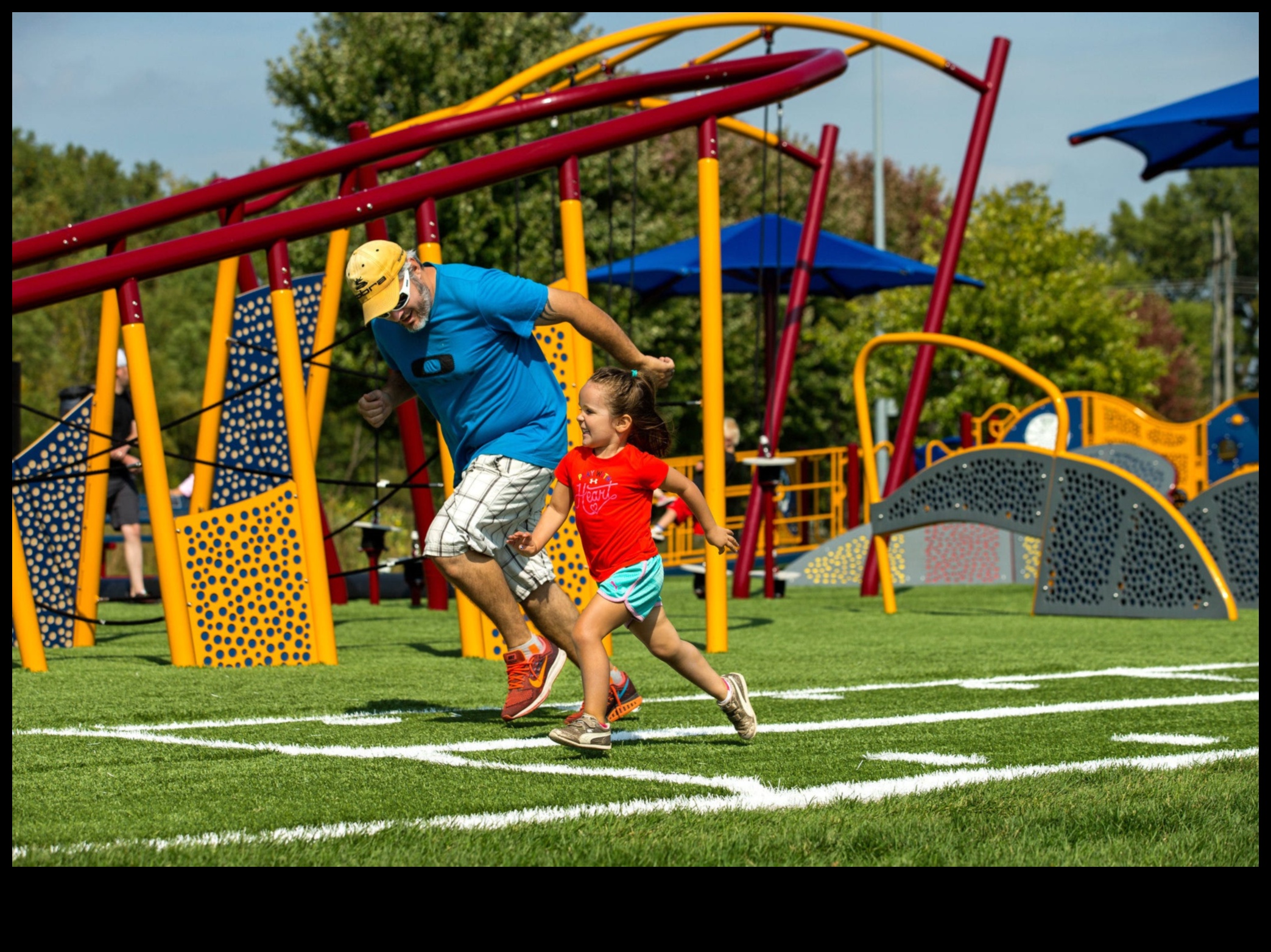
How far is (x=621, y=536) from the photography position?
502 centimetres

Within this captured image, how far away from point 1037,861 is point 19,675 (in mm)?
5350

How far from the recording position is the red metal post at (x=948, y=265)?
43.3 ft

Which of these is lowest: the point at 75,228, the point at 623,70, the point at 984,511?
the point at 984,511

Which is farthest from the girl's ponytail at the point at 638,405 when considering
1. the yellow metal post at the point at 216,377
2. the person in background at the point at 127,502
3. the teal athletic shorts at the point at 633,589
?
the person in background at the point at 127,502

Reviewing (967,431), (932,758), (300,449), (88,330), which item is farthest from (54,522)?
(88,330)

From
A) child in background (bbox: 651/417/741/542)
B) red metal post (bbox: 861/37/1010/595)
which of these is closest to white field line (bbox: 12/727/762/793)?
child in background (bbox: 651/417/741/542)

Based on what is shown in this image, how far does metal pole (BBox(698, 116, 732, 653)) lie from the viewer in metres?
8.54

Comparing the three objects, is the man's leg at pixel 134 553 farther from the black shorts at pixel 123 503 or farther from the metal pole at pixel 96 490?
the metal pole at pixel 96 490

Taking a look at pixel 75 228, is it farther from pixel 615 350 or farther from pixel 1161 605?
pixel 1161 605

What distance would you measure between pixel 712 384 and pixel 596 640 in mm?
3834

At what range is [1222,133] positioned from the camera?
1342 cm

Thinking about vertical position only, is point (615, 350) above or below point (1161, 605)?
above
